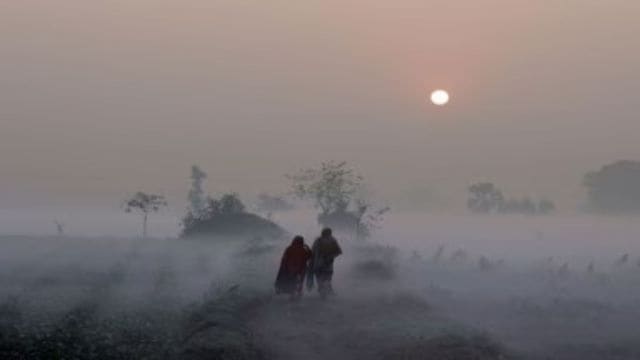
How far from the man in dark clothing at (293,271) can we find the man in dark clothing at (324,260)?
1.83ft

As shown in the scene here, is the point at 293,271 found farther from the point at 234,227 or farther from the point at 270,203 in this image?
the point at 270,203

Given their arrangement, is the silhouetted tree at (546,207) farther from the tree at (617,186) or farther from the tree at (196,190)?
the tree at (196,190)

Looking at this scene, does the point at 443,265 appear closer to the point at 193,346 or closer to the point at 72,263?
the point at 72,263

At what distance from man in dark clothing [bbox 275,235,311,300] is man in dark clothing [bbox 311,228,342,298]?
56 cm

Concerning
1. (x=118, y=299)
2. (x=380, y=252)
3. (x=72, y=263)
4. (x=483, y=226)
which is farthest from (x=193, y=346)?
(x=483, y=226)

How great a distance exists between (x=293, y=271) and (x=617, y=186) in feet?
534

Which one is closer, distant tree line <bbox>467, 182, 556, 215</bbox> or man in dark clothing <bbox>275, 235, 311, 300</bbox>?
man in dark clothing <bbox>275, 235, 311, 300</bbox>

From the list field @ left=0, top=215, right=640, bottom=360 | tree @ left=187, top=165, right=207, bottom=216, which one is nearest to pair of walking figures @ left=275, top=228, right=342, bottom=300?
field @ left=0, top=215, right=640, bottom=360

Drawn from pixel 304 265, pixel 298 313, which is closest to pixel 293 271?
pixel 304 265

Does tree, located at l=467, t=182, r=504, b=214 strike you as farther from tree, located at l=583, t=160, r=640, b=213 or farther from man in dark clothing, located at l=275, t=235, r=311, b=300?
man in dark clothing, located at l=275, t=235, r=311, b=300

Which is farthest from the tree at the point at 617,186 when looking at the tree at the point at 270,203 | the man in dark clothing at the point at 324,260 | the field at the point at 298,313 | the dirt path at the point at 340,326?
the man in dark clothing at the point at 324,260

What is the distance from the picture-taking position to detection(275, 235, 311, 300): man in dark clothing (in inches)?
1268

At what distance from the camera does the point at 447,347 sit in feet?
81.5

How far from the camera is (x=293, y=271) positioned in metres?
32.2
